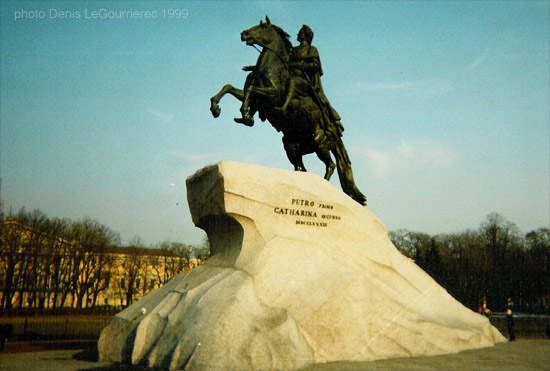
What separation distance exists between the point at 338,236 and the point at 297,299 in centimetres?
173

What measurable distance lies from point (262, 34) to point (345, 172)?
392 cm

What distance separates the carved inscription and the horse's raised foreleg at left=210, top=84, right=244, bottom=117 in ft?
8.71

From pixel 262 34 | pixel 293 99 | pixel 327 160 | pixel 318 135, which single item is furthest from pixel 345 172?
pixel 262 34

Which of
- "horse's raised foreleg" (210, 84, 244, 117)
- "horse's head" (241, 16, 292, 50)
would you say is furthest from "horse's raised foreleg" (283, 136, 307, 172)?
"horse's head" (241, 16, 292, 50)

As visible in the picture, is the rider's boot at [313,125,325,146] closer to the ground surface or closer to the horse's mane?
the horse's mane

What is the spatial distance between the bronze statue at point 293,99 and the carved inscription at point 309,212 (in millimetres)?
2463

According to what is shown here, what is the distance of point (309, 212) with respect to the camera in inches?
328

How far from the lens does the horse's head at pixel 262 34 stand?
10547 mm

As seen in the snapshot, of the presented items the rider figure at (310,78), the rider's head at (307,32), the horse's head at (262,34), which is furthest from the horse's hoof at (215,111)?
the rider's head at (307,32)

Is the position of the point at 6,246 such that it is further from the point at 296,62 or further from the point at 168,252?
the point at 296,62

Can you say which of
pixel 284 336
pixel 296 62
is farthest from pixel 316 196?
pixel 296 62

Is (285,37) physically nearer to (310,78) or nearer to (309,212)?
(310,78)

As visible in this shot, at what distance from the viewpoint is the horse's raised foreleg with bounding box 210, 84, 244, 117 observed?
9.63 meters

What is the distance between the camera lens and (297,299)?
719cm
